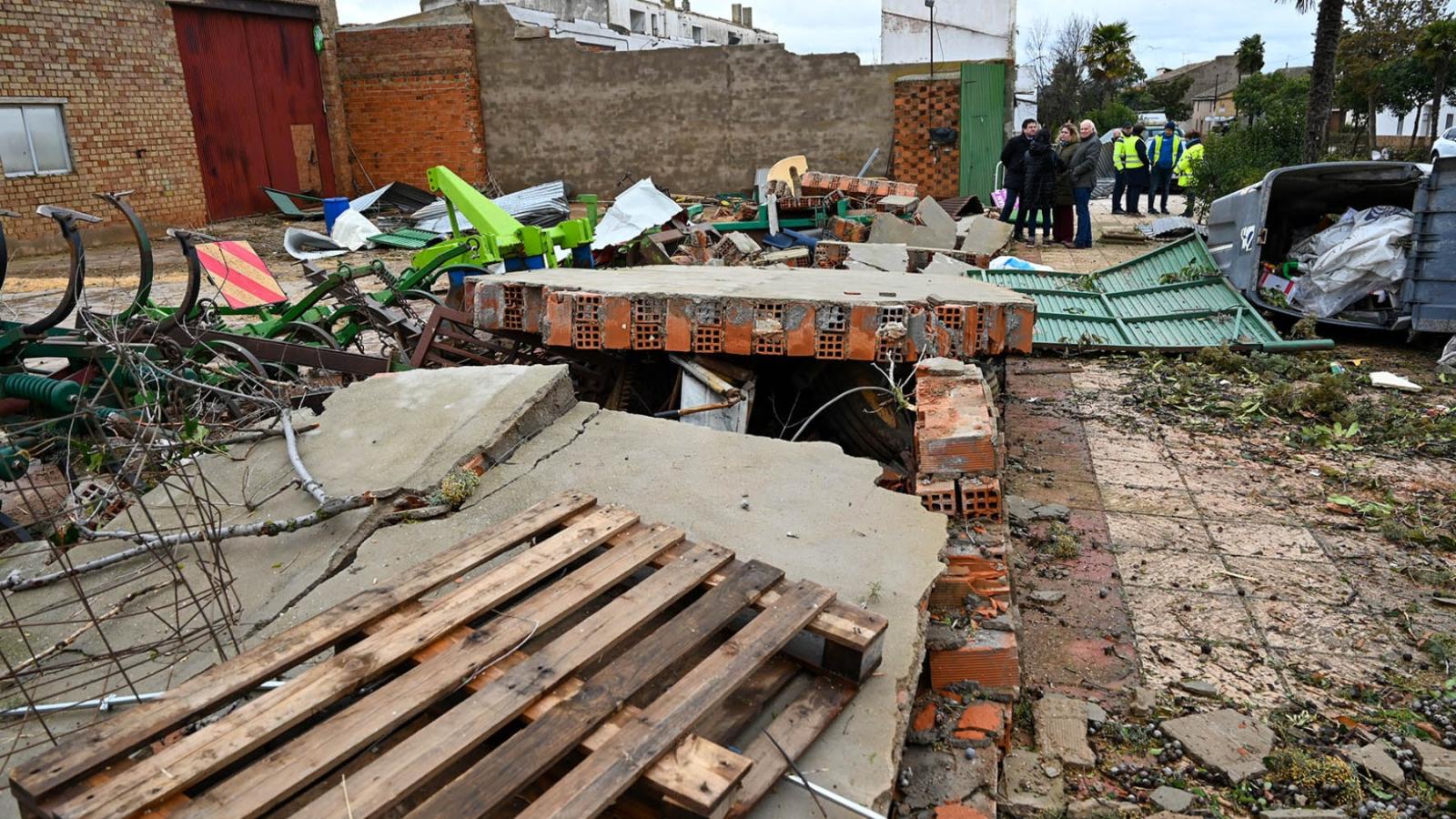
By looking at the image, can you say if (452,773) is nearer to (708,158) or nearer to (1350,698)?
(1350,698)

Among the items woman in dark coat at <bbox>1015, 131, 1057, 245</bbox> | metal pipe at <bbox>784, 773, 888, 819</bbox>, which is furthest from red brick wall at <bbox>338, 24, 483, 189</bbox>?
metal pipe at <bbox>784, 773, 888, 819</bbox>

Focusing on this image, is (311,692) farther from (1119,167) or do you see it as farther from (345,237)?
(1119,167)

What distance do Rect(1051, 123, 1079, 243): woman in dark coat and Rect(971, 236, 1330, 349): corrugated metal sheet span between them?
3.13m

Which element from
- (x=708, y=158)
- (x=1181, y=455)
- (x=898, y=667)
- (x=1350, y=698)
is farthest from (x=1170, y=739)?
(x=708, y=158)

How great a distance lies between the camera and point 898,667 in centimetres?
247

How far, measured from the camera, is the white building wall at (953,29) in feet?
91.5

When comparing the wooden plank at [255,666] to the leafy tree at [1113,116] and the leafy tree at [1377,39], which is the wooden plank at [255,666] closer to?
the leafy tree at [1377,39]

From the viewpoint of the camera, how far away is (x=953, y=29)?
1124 inches

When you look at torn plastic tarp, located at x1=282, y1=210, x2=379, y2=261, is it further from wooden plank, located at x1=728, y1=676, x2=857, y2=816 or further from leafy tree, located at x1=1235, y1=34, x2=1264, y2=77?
leafy tree, located at x1=1235, y1=34, x2=1264, y2=77

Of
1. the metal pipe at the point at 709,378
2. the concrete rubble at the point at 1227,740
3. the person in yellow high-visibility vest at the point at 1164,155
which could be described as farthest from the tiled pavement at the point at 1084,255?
the concrete rubble at the point at 1227,740

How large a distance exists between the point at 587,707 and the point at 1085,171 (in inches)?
469

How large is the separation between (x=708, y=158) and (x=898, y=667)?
51.1 ft

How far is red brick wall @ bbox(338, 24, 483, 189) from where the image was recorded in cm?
1772

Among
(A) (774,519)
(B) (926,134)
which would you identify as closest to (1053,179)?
(B) (926,134)
